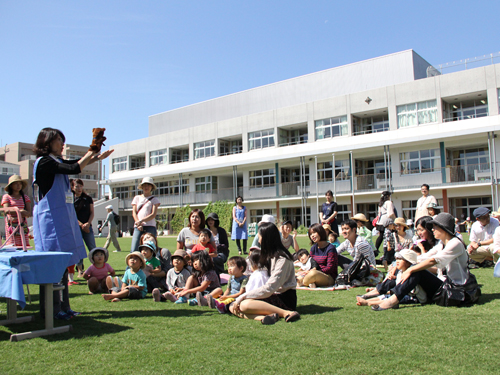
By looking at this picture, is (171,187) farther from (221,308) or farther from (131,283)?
(221,308)

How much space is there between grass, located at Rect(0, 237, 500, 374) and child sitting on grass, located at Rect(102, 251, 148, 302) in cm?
84

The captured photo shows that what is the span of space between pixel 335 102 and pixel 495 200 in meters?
12.7

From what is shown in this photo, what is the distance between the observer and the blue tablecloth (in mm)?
3334

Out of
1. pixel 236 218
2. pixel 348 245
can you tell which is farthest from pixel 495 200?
pixel 348 245

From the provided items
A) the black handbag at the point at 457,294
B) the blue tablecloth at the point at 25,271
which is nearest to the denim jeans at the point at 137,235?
the blue tablecloth at the point at 25,271

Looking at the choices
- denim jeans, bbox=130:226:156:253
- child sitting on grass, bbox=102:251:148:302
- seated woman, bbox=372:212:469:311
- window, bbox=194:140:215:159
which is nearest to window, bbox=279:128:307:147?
window, bbox=194:140:215:159

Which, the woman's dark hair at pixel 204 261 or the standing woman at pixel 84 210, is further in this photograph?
the standing woman at pixel 84 210

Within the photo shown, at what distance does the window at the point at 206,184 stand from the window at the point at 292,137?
7.97 meters

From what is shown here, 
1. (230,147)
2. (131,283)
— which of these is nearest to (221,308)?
(131,283)

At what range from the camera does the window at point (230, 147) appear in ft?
124

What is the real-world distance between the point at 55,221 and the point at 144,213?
3300 mm

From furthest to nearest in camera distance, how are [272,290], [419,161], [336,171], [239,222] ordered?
[336,171]
[419,161]
[239,222]
[272,290]

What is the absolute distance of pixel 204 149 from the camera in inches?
1512

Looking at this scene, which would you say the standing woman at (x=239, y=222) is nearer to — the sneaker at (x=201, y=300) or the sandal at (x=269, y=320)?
the sneaker at (x=201, y=300)
